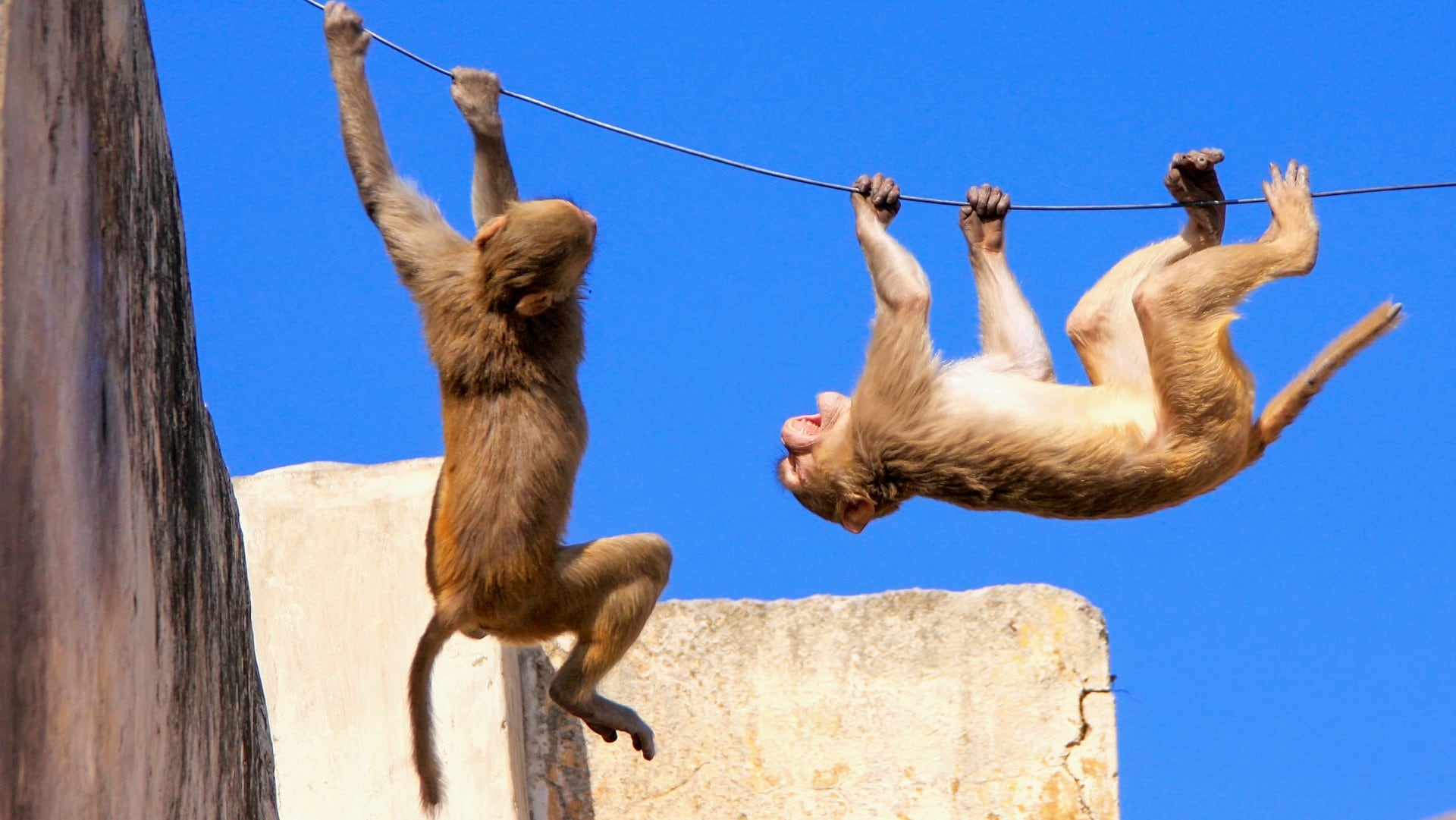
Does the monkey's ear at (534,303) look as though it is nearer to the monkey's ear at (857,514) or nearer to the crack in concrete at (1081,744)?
the monkey's ear at (857,514)

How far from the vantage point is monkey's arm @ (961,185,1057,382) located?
6.54m

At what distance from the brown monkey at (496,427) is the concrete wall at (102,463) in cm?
93

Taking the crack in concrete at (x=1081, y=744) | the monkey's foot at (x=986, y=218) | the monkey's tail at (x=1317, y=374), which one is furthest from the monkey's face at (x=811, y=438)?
the crack in concrete at (x=1081, y=744)

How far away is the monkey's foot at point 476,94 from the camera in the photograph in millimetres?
6332

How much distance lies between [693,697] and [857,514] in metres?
3.30

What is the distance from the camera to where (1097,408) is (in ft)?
20.5

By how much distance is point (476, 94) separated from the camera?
6.34m

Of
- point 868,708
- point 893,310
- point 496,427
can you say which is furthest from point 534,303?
point 868,708

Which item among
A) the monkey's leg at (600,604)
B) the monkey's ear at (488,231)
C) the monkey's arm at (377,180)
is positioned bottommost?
the monkey's leg at (600,604)

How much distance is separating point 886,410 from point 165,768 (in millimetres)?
2679

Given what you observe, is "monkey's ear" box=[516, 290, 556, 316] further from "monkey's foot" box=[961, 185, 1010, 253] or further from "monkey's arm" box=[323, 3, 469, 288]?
"monkey's foot" box=[961, 185, 1010, 253]

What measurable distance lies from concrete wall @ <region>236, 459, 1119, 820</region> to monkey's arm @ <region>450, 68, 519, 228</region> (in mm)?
2686

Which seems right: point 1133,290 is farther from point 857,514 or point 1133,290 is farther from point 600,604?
point 600,604

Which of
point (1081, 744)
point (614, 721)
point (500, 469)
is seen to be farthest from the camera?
point (1081, 744)
